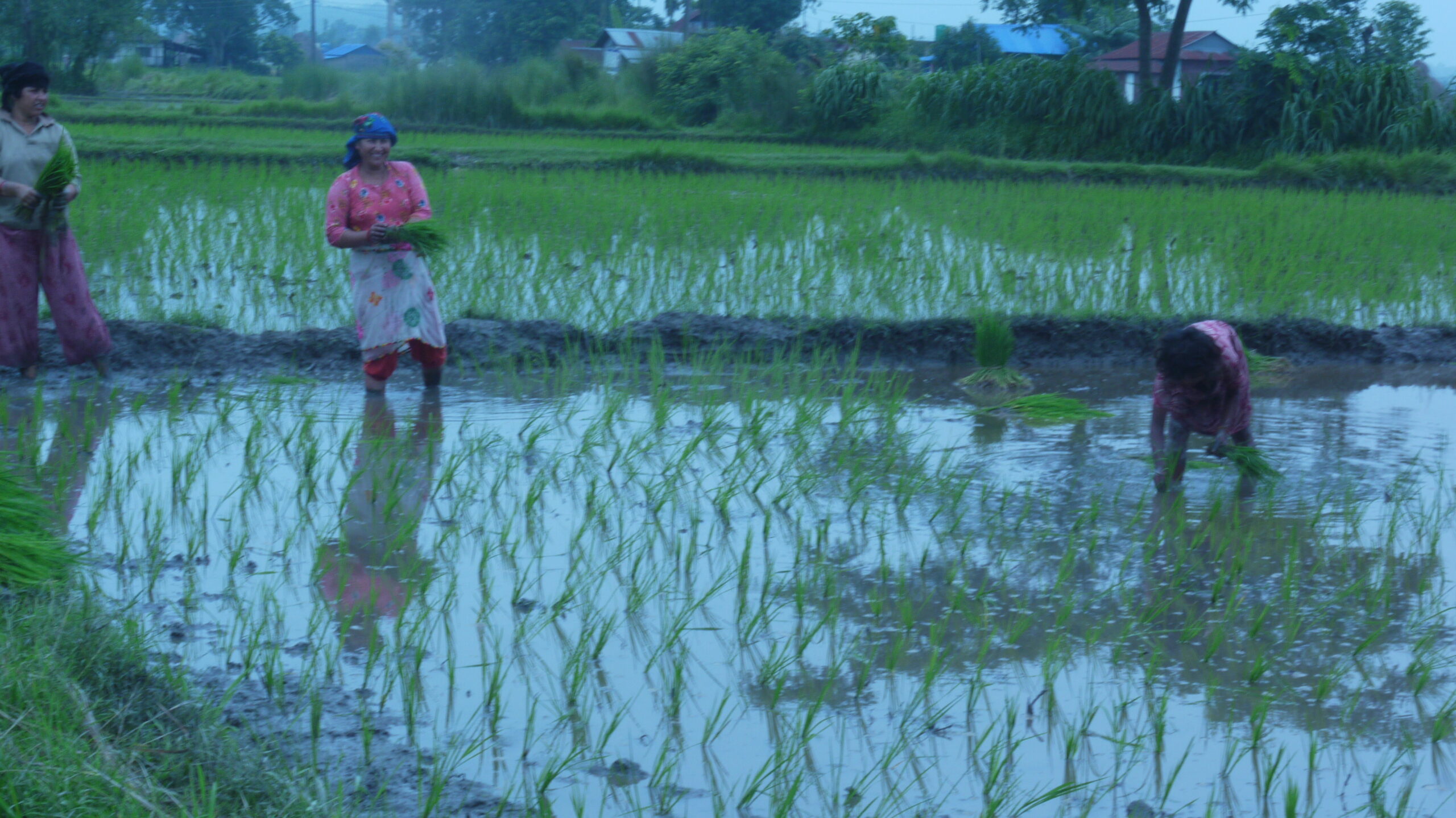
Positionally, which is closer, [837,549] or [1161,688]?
[1161,688]

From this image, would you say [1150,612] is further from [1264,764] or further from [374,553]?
[374,553]

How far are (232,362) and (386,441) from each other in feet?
4.73

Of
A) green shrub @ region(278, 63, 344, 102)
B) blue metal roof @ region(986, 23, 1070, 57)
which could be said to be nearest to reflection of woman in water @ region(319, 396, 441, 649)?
green shrub @ region(278, 63, 344, 102)

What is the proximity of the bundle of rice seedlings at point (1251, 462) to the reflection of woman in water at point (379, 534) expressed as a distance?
2.44m

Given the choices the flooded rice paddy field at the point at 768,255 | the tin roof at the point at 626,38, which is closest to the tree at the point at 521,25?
the tin roof at the point at 626,38

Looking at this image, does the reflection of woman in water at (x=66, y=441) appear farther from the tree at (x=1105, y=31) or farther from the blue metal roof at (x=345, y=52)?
the blue metal roof at (x=345, y=52)

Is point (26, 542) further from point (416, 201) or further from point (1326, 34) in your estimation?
point (1326, 34)

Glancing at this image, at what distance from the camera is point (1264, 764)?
2262 millimetres

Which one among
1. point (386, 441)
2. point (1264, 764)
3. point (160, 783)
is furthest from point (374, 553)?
point (1264, 764)

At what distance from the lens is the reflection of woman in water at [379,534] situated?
111 inches

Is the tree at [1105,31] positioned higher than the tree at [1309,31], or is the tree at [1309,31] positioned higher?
the tree at [1105,31]

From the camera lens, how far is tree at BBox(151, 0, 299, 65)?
150 feet

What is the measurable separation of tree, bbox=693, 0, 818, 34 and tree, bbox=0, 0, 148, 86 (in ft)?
51.4

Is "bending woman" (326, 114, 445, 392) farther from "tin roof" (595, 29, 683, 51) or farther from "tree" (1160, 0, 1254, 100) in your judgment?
"tin roof" (595, 29, 683, 51)
